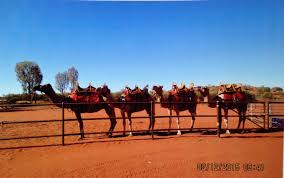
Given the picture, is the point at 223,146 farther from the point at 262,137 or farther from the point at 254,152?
the point at 262,137

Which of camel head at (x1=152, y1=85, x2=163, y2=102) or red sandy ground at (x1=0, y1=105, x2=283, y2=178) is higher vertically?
camel head at (x1=152, y1=85, x2=163, y2=102)

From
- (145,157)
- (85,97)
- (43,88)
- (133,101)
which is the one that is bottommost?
(145,157)

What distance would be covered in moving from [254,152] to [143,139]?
139 inches

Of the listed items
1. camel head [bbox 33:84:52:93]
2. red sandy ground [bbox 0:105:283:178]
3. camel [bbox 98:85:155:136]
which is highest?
camel head [bbox 33:84:52:93]

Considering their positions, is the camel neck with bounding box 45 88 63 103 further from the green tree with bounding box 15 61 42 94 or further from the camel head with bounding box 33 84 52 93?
the green tree with bounding box 15 61 42 94

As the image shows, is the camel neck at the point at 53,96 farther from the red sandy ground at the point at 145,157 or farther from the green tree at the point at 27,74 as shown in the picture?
the green tree at the point at 27,74

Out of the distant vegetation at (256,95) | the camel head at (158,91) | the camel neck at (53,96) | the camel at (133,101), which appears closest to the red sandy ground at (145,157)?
the camel neck at (53,96)

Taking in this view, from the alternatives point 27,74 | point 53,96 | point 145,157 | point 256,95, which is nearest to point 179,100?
point 53,96

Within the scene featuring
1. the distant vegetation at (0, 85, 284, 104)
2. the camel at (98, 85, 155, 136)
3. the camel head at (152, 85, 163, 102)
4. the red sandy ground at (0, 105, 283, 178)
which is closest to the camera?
the red sandy ground at (0, 105, 283, 178)

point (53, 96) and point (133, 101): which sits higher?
point (53, 96)

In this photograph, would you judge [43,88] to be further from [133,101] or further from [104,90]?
[133,101]

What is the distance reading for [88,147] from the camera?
8531 mm

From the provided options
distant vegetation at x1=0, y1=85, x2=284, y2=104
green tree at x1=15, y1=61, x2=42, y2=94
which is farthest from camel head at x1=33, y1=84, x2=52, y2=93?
green tree at x1=15, y1=61, x2=42, y2=94

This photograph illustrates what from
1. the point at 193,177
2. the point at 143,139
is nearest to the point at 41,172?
the point at 193,177
